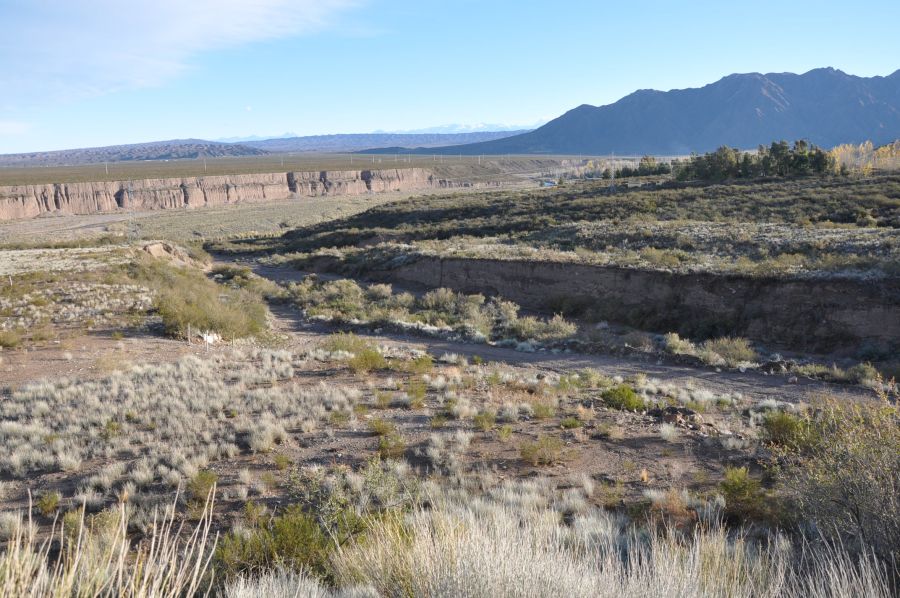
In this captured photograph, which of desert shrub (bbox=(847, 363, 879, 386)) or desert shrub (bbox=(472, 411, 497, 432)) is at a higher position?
desert shrub (bbox=(472, 411, 497, 432))

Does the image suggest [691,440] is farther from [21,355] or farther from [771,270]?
[21,355]

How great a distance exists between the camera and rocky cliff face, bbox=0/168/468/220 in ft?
282

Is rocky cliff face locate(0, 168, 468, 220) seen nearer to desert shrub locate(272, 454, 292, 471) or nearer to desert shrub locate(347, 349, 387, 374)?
desert shrub locate(347, 349, 387, 374)

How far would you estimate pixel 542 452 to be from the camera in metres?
8.38

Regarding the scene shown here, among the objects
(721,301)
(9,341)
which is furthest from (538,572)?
(721,301)

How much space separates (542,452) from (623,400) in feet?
10.7

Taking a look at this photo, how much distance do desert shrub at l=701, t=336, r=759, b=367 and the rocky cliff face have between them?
305 feet

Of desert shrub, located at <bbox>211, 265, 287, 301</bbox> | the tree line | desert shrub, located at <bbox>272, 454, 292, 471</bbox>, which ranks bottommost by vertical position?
desert shrub, located at <bbox>211, 265, 287, 301</bbox>

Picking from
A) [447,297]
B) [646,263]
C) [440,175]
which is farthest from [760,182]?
[440,175]

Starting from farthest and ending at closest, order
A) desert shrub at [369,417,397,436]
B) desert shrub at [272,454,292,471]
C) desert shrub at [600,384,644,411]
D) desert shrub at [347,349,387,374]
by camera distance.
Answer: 1. desert shrub at [347,349,387,374]
2. desert shrub at [600,384,644,411]
3. desert shrub at [369,417,397,436]
4. desert shrub at [272,454,292,471]

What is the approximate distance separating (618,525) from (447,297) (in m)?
19.9

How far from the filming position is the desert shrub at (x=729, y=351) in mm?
15547

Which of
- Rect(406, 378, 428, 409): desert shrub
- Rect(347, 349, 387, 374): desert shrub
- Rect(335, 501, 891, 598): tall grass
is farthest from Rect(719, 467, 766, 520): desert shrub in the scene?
Rect(347, 349, 387, 374): desert shrub

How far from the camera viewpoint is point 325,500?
6711 mm
